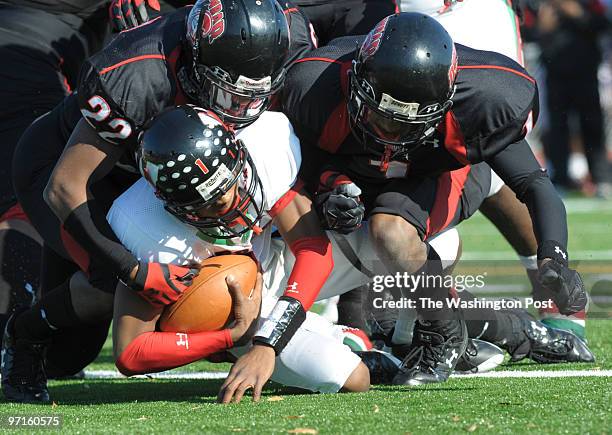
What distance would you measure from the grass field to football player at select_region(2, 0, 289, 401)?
1.04ft

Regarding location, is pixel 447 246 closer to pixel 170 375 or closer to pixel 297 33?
→ pixel 297 33

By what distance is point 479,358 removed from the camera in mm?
4551

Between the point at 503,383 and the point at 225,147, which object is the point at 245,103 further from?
the point at 503,383

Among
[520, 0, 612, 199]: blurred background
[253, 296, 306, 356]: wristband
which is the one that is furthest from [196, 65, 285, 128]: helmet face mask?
[520, 0, 612, 199]: blurred background

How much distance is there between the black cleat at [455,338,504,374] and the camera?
4.54 meters

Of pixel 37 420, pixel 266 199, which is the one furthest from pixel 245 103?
pixel 37 420

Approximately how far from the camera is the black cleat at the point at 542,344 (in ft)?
15.5

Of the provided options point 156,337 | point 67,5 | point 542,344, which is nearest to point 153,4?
point 67,5

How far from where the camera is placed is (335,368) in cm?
398

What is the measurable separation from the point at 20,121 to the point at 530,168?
2535 mm

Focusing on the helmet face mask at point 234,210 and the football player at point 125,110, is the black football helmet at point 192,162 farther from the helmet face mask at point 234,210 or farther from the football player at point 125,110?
the football player at point 125,110

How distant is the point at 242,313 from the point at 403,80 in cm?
101

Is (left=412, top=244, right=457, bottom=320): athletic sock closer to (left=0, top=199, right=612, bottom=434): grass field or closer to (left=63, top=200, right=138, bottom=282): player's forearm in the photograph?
(left=0, top=199, right=612, bottom=434): grass field

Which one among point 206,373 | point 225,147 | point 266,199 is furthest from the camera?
point 206,373
